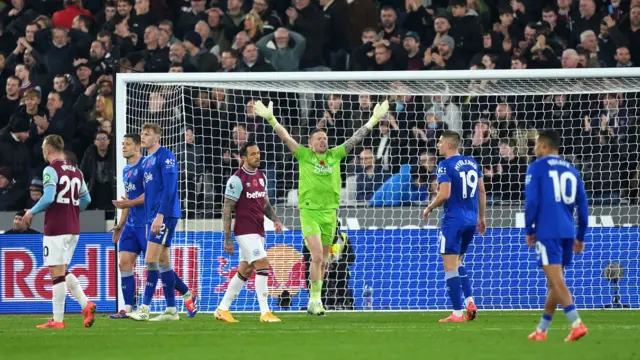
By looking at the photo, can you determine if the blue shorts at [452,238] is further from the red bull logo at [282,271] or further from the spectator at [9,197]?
the spectator at [9,197]

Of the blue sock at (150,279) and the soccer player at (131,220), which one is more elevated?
the soccer player at (131,220)

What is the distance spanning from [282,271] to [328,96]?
3.10 metres

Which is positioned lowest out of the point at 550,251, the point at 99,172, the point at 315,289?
the point at 315,289

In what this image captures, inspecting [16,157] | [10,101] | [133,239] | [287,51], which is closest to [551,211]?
[133,239]

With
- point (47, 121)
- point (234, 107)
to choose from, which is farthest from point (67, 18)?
point (234, 107)

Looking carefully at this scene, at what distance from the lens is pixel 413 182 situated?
1652 centimetres

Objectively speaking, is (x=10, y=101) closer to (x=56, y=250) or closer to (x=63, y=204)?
(x=63, y=204)

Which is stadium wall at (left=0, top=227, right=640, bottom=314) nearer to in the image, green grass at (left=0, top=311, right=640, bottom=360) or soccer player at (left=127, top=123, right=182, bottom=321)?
green grass at (left=0, top=311, right=640, bottom=360)

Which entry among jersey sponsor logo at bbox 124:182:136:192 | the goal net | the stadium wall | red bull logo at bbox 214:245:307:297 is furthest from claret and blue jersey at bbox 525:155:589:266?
red bull logo at bbox 214:245:307:297

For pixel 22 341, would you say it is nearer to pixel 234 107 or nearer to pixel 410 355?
pixel 410 355

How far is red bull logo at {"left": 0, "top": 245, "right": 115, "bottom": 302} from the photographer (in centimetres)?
1612

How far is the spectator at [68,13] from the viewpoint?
70.0 feet

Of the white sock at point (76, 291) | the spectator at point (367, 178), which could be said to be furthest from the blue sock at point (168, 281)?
the spectator at point (367, 178)

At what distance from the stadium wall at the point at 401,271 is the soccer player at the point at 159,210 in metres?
2.46
